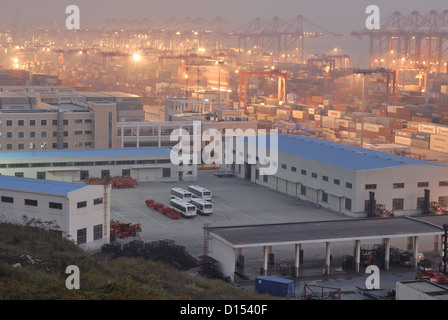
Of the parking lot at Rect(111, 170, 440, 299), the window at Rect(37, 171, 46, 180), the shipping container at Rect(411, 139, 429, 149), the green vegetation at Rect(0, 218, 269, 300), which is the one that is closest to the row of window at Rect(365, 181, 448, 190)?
the parking lot at Rect(111, 170, 440, 299)

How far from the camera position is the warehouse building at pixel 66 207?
976cm

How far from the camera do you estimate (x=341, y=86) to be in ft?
133

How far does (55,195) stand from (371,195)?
527cm

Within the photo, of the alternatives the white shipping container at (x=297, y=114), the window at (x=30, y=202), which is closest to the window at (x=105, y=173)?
→ the window at (x=30, y=202)

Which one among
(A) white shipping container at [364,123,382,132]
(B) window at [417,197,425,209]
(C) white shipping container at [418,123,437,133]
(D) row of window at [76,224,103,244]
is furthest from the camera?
(A) white shipping container at [364,123,382,132]

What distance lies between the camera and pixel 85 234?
9.96m

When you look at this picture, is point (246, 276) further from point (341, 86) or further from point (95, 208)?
point (341, 86)

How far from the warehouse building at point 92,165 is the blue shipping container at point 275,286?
716 cm

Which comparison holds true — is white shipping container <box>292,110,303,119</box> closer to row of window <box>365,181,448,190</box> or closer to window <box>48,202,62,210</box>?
row of window <box>365,181,448,190</box>

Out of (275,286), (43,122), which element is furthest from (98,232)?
(43,122)

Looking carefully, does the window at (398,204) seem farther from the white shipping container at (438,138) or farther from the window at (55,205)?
the white shipping container at (438,138)

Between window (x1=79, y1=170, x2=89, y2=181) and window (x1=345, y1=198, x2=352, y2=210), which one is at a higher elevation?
window (x1=79, y1=170, x2=89, y2=181)

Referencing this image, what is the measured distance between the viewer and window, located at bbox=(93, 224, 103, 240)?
10125 mm

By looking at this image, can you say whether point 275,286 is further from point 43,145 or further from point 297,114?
point 297,114
